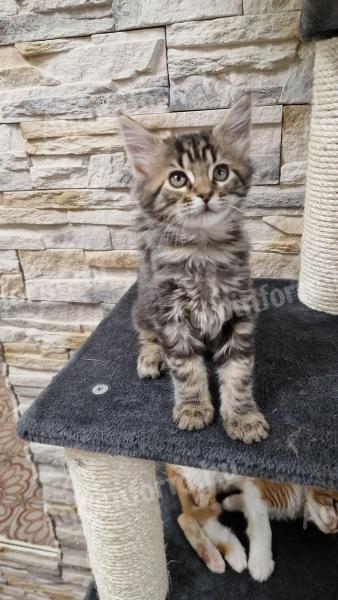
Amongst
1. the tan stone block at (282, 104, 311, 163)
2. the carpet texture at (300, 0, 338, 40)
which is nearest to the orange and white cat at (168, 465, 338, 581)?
the tan stone block at (282, 104, 311, 163)

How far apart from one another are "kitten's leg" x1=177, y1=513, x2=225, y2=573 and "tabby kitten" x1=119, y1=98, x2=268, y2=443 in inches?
17.9

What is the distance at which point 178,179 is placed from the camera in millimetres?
749

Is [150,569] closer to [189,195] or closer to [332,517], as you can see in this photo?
[332,517]

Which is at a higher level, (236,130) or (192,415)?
(236,130)

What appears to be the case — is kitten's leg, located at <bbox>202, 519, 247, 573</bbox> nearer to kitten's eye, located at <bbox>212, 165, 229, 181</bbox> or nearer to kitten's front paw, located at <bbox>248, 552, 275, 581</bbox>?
kitten's front paw, located at <bbox>248, 552, 275, 581</bbox>

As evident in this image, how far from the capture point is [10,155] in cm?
120

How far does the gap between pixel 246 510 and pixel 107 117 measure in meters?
1.06

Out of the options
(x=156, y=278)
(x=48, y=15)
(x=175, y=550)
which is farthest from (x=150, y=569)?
(x=48, y=15)

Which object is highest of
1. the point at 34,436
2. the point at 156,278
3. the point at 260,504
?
the point at 156,278

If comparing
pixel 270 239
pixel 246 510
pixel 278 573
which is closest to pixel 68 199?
pixel 270 239

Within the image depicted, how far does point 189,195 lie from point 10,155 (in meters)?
0.73

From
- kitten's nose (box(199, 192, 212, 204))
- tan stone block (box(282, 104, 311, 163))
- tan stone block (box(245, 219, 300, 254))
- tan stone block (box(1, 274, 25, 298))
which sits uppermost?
tan stone block (box(282, 104, 311, 163))

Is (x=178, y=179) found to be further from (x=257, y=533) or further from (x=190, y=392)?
(x=257, y=533)

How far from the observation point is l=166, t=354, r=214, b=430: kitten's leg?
72cm
